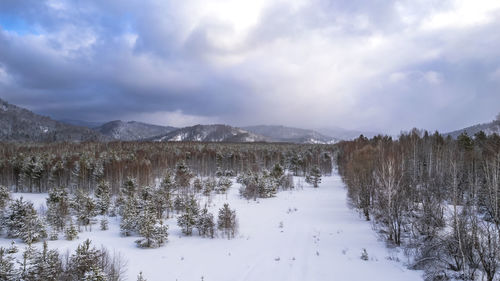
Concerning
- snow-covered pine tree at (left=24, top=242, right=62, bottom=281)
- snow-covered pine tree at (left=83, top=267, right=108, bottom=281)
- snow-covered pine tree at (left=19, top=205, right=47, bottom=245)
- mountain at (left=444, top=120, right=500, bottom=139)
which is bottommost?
snow-covered pine tree at (left=19, top=205, right=47, bottom=245)

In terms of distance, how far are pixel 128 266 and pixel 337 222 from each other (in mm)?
18001

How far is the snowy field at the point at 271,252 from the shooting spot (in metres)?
12.6

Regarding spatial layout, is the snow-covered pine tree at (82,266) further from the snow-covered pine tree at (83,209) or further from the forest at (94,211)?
the snow-covered pine tree at (83,209)

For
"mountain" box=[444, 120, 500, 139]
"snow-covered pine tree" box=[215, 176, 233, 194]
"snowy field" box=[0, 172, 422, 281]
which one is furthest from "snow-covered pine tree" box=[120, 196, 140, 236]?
"mountain" box=[444, 120, 500, 139]

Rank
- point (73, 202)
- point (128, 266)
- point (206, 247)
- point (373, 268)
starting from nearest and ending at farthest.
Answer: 1. point (373, 268)
2. point (128, 266)
3. point (206, 247)
4. point (73, 202)

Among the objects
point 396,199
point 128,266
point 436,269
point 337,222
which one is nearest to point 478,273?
point 436,269

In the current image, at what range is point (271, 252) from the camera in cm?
1609

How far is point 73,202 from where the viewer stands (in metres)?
26.1

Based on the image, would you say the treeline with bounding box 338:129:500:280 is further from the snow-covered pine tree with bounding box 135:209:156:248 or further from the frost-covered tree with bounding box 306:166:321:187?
the frost-covered tree with bounding box 306:166:321:187

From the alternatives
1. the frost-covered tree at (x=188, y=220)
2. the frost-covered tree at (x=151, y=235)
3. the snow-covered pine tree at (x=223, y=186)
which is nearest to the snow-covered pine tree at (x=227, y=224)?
the frost-covered tree at (x=188, y=220)

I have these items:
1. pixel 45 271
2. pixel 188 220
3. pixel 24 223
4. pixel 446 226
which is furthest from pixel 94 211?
pixel 446 226

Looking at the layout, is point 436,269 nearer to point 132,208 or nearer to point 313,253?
point 313,253

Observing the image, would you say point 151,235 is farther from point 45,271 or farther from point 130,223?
point 45,271

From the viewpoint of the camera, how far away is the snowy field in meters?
12.6
